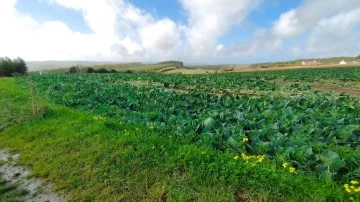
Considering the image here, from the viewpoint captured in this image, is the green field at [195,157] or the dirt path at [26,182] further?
the dirt path at [26,182]

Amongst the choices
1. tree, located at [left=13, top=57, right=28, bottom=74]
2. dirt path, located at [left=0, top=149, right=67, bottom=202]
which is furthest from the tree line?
dirt path, located at [left=0, top=149, right=67, bottom=202]

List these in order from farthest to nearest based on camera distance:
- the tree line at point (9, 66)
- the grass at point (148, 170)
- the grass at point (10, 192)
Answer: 1. the tree line at point (9, 66)
2. the grass at point (10, 192)
3. the grass at point (148, 170)

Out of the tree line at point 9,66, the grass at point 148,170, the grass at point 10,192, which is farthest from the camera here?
the tree line at point 9,66

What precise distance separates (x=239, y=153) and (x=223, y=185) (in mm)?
1096

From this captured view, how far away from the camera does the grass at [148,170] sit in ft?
12.6

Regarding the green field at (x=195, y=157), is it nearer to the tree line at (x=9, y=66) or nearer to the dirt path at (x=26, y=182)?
the dirt path at (x=26, y=182)

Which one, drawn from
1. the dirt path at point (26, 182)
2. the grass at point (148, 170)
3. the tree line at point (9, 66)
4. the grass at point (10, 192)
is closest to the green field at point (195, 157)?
the grass at point (148, 170)

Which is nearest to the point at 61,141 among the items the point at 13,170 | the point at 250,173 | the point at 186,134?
the point at 13,170

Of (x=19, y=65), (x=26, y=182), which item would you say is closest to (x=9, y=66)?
(x=19, y=65)

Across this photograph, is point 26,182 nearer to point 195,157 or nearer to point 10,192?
point 10,192

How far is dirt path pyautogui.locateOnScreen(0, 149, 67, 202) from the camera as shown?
4.52m

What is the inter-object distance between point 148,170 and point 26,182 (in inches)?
92.7

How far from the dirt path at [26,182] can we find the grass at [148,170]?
16 cm

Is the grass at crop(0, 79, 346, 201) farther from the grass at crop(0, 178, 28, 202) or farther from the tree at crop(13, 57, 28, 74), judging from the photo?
the tree at crop(13, 57, 28, 74)
